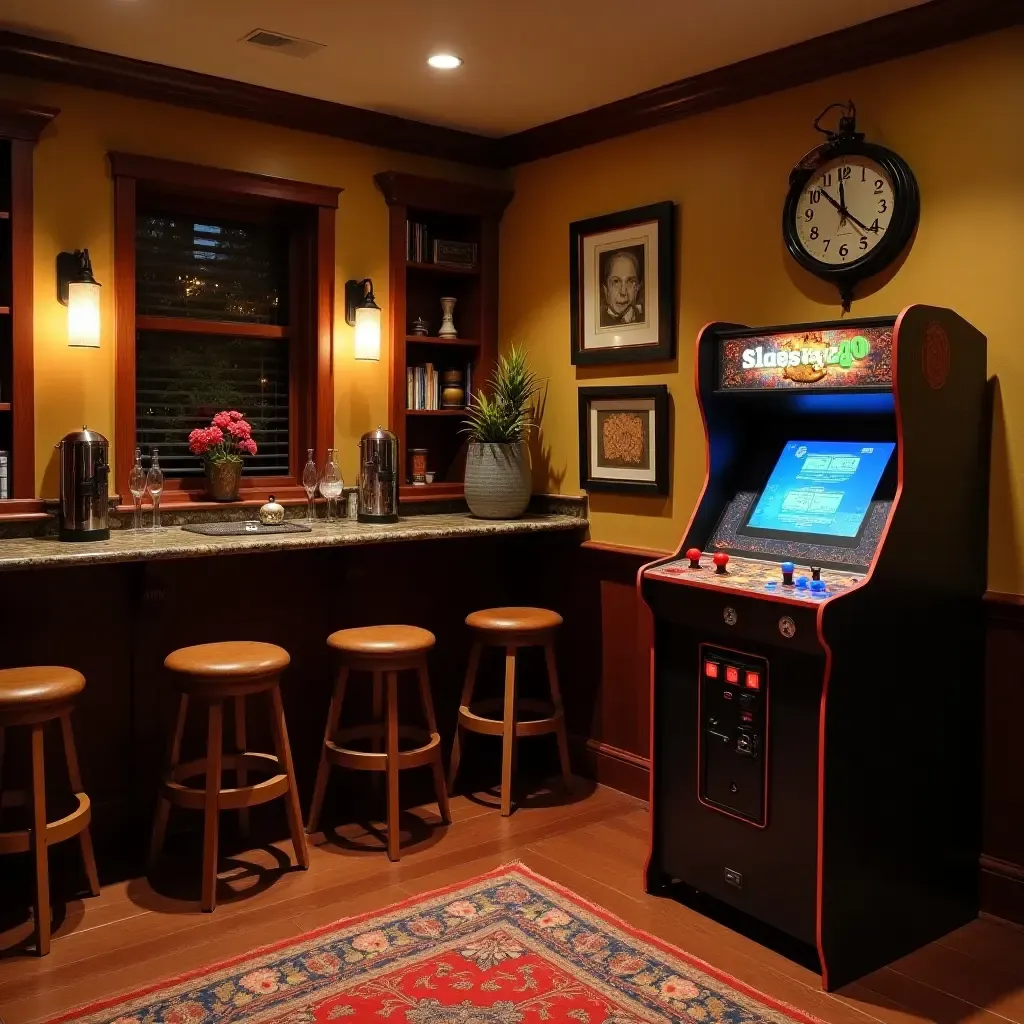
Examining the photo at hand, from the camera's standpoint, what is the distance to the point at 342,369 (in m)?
4.47

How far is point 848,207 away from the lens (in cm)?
345

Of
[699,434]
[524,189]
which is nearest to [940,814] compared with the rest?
[699,434]

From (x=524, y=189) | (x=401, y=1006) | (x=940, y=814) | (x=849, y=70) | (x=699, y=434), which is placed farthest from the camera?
(x=524, y=189)

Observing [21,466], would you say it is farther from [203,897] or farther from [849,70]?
[849,70]

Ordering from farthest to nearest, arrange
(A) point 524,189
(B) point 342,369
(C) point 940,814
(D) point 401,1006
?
(A) point 524,189 → (B) point 342,369 → (C) point 940,814 → (D) point 401,1006

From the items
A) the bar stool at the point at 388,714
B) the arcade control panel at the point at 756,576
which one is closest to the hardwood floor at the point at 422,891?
the bar stool at the point at 388,714

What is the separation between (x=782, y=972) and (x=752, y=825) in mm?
387

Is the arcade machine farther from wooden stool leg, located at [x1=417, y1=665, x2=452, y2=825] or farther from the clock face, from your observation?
wooden stool leg, located at [x1=417, y1=665, x2=452, y2=825]

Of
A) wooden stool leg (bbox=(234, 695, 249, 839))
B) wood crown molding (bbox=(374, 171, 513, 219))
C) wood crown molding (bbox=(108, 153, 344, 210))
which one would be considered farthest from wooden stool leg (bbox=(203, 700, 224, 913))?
wood crown molding (bbox=(374, 171, 513, 219))

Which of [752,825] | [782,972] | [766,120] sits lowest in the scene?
[782,972]

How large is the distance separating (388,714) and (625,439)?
4.93 ft

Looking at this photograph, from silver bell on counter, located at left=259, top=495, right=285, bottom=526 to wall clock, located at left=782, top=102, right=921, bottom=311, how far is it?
2.12 m

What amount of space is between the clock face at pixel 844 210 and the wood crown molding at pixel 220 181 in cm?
192

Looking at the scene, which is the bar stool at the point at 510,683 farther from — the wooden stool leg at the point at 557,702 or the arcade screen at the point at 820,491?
the arcade screen at the point at 820,491
